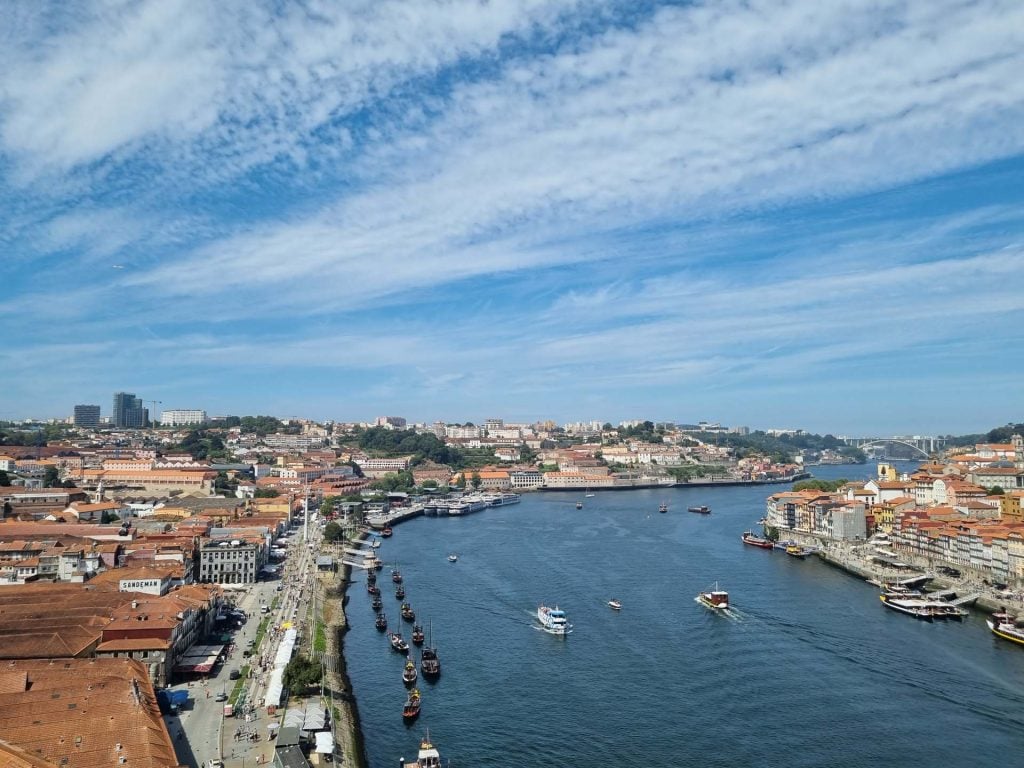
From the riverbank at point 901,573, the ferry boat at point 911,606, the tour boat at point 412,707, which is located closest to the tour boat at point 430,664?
the tour boat at point 412,707

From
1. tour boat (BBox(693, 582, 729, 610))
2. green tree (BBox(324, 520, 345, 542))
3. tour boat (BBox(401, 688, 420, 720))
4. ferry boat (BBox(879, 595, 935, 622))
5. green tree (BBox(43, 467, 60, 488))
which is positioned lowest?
tour boat (BBox(401, 688, 420, 720))

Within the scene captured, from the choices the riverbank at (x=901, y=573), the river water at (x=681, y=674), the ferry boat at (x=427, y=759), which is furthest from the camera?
the riverbank at (x=901, y=573)

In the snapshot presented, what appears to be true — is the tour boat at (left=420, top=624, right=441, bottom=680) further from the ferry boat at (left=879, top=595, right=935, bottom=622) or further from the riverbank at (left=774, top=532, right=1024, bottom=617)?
the riverbank at (left=774, top=532, right=1024, bottom=617)

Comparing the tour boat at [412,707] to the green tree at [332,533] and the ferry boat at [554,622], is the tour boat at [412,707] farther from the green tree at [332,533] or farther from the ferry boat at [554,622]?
the green tree at [332,533]

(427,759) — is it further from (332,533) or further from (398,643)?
(332,533)

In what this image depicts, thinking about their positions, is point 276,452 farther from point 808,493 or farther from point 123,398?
point 808,493

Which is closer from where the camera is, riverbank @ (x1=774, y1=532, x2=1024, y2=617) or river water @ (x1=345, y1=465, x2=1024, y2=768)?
river water @ (x1=345, y1=465, x2=1024, y2=768)

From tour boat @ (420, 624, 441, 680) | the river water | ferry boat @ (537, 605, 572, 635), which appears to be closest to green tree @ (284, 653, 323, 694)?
the river water
